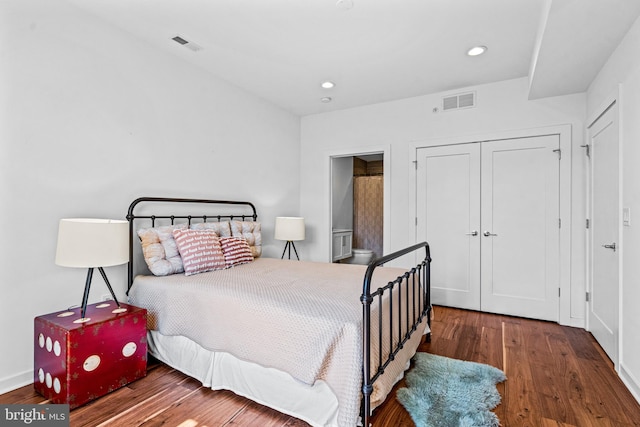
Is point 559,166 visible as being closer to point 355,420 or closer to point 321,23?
point 321,23

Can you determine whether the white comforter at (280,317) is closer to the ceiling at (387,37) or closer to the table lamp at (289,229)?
the table lamp at (289,229)

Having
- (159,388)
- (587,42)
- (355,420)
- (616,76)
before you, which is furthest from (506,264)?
(159,388)

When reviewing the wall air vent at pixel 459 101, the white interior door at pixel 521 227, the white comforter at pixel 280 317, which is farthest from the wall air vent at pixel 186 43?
the white interior door at pixel 521 227

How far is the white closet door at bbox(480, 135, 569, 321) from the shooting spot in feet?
10.9

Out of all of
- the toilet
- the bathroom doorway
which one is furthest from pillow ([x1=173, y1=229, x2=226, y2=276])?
the toilet

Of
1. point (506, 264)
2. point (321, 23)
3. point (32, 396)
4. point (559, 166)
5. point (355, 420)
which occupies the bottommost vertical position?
point (32, 396)

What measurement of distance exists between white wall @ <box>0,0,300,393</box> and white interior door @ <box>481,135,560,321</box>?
125 inches

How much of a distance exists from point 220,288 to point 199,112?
2.03 meters

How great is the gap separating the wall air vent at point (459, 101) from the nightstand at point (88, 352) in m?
3.75

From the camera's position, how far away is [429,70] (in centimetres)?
327

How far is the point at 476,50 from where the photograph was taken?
2.86 meters

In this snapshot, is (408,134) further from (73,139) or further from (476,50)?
(73,139)

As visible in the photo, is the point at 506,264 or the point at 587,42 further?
the point at 506,264

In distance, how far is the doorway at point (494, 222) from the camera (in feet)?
11.0
